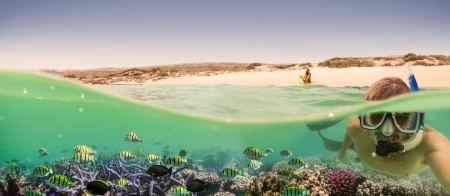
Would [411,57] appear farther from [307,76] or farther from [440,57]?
[307,76]

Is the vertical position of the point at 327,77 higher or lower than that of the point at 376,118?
higher

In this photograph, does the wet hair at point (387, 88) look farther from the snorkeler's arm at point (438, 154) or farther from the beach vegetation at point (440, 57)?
the beach vegetation at point (440, 57)

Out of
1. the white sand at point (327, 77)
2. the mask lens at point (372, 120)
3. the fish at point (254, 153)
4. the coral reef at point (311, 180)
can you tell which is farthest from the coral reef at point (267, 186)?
the white sand at point (327, 77)

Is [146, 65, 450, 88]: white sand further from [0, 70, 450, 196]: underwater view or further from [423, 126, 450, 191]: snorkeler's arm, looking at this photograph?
[423, 126, 450, 191]: snorkeler's arm

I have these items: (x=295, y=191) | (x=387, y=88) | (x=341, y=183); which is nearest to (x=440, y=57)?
(x=341, y=183)

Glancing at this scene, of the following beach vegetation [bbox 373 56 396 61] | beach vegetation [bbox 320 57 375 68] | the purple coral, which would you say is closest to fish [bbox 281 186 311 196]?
the purple coral

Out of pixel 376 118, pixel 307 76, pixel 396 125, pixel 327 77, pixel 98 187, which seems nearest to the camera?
pixel 396 125

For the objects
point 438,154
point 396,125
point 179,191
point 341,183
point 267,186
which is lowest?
point 341,183

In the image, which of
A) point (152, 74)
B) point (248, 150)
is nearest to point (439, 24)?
point (248, 150)
